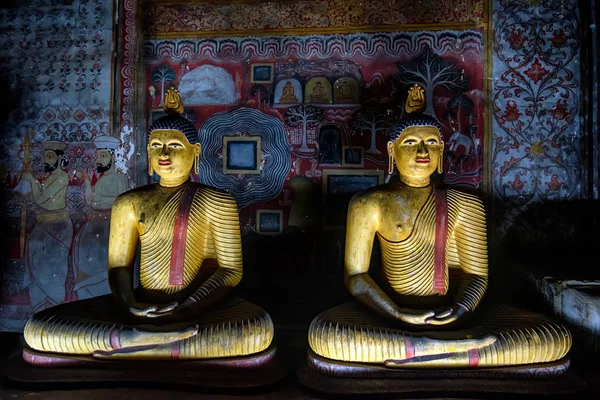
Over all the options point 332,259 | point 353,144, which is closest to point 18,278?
point 332,259

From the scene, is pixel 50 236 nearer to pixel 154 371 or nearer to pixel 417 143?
pixel 154 371

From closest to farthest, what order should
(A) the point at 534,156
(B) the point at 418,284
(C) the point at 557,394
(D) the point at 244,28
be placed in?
(C) the point at 557,394 < (B) the point at 418,284 < (A) the point at 534,156 < (D) the point at 244,28

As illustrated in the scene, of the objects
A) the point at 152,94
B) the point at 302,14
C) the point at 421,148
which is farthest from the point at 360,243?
the point at 152,94

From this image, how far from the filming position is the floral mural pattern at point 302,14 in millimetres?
4227

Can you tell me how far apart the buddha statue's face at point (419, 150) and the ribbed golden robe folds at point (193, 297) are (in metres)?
1.18

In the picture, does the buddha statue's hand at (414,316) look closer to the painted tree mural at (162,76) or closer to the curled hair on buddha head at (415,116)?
the curled hair on buddha head at (415,116)

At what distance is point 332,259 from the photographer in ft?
14.1

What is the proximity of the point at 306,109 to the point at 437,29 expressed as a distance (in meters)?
1.31

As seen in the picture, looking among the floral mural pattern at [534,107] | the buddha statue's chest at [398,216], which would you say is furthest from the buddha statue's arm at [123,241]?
the floral mural pattern at [534,107]

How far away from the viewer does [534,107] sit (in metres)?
4.15

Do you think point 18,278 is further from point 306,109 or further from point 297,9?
point 297,9

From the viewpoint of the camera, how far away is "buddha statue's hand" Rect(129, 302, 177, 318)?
9.07 feet

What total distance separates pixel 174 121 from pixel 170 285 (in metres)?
1.07

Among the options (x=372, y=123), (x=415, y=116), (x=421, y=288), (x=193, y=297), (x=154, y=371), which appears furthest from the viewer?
(x=372, y=123)
